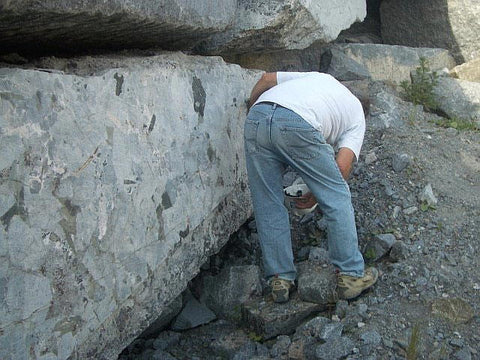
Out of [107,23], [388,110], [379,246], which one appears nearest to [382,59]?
[388,110]

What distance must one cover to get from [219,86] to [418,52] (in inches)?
94.6

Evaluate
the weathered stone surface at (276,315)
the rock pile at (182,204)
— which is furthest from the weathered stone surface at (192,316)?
the weathered stone surface at (276,315)

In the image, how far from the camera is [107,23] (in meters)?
2.57

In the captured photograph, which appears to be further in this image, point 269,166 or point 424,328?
point 269,166

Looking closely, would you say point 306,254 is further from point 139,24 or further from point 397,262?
point 139,24

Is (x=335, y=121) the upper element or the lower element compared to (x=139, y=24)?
lower

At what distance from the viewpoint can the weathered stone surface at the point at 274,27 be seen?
3777 millimetres

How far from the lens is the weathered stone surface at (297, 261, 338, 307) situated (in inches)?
121

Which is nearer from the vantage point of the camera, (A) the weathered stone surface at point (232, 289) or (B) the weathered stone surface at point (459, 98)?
(A) the weathered stone surface at point (232, 289)

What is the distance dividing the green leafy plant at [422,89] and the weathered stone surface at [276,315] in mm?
2216

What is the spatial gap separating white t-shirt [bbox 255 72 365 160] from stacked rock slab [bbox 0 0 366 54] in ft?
1.60

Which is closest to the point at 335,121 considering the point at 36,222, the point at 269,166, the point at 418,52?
the point at 269,166

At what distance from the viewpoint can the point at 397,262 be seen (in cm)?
328

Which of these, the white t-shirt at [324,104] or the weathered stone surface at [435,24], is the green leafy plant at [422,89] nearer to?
the weathered stone surface at [435,24]
